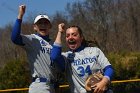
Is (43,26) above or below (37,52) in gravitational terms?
above

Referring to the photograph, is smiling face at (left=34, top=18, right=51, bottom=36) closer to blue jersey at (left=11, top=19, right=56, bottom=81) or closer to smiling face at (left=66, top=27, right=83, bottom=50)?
blue jersey at (left=11, top=19, right=56, bottom=81)

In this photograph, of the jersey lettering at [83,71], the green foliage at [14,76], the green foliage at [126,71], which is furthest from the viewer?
the green foliage at [14,76]

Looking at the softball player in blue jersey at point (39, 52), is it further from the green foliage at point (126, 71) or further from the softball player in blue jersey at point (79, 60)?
the green foliage at point (126, 71)

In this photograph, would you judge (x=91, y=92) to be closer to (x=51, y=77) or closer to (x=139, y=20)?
(x=51, y=77)

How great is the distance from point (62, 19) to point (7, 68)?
79.0 feet

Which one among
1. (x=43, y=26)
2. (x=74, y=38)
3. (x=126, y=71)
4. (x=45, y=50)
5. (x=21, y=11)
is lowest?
(x=126, y=71)

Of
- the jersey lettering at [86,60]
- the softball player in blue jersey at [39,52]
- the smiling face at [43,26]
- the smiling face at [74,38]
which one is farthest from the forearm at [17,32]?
the jersey lettering at [86,60]

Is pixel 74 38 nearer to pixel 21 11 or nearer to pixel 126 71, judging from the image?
pixel 21 11

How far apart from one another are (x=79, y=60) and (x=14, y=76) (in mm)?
14594

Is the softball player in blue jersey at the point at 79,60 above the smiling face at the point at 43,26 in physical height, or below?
below

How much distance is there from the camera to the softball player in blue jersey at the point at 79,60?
4707mm

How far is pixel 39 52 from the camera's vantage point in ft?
16.5

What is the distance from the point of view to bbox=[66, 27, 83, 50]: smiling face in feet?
15.8

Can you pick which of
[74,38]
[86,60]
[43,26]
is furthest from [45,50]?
[86,60]
